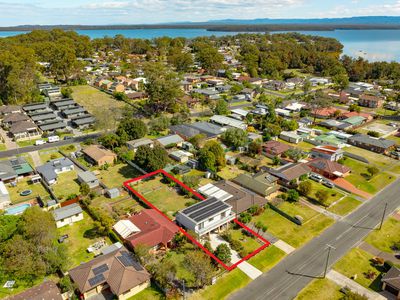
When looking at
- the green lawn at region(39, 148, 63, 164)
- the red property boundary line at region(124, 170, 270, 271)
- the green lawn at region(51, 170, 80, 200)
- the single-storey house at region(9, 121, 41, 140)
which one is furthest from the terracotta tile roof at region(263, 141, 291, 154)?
the single-storey house at region(9, 121, 41, 140)

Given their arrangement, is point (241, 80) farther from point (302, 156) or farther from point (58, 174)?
point (58, 174)

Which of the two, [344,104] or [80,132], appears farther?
[344,104]

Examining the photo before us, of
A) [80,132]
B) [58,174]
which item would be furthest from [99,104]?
[58,174]

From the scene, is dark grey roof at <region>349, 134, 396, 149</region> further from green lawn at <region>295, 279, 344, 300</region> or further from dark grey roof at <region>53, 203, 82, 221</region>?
dark grey roof at <region>53, 203, 82, 221</region>

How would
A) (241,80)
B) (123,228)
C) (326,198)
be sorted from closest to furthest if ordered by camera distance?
(123,228) → (326,198) → (241,80)

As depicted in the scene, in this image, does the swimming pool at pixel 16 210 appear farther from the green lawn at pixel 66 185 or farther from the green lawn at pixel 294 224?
the green lawn at pixel 294 224

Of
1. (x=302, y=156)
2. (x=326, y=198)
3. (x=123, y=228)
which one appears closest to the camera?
(x=123, y=228)

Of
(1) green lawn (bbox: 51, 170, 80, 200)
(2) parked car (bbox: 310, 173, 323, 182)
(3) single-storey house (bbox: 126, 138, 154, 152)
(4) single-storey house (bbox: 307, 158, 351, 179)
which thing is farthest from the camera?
(3) single-storey house (bbox: 126, 138, 154, 152)
